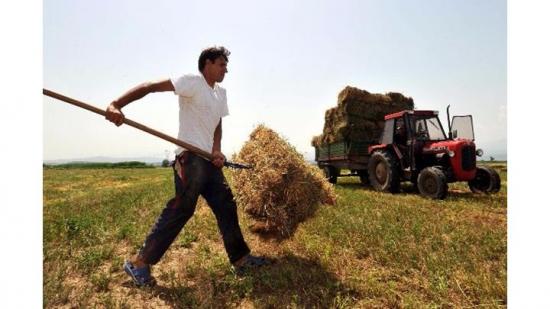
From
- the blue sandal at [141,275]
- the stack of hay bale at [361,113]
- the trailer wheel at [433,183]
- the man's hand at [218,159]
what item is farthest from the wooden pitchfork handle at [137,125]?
the stack of hay bale at [361,113]

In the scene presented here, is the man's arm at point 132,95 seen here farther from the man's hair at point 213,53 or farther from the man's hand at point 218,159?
the man's hand at point 218,159

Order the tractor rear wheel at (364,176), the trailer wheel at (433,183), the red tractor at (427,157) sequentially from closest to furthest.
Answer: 1. the trailer wheel at (433,183)
2. the red tractor at (427,157)
3. the tractor rear wheel at (364,176)

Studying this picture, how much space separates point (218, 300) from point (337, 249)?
5.69 ft

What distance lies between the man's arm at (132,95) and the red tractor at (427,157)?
23.1 ft

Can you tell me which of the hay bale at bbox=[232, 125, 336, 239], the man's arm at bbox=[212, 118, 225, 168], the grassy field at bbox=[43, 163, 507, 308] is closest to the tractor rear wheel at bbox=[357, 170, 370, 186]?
the grassy field at bbox=[43, 163, 507, 308]

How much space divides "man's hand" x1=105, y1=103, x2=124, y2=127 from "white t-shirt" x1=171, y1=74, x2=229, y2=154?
0.57m

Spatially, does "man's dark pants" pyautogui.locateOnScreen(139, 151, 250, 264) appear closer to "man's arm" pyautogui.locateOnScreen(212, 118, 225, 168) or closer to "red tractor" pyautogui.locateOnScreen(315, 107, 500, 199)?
"man's arm" pyautogui.locateOnScreen(212, 118, 225, 168)

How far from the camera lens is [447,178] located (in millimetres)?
9047

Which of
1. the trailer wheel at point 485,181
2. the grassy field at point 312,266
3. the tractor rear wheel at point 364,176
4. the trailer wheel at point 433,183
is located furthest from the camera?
the tractor rear wheel at point 364,176

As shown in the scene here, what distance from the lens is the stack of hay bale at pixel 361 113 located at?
40.8ft

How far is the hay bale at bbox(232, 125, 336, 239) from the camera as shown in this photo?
14.7 ft

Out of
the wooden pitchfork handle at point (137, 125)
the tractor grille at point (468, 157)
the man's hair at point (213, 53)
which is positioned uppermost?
the man's hair at point (213, 53)

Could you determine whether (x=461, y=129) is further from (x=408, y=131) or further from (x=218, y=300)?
(x=218, y=300)

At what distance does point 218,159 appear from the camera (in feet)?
12.8
